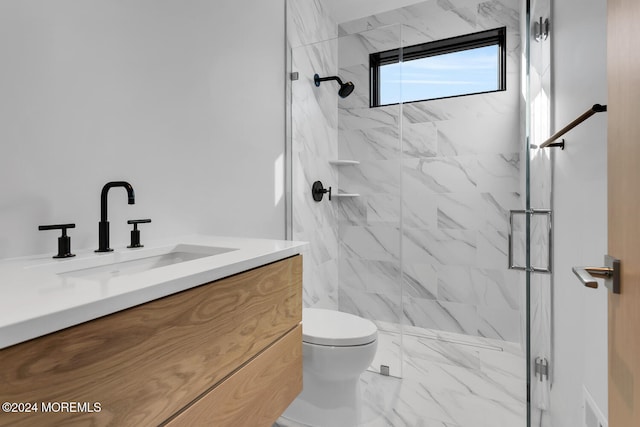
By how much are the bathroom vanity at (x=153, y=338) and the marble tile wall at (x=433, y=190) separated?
3.61 feet

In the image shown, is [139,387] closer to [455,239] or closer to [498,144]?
[455,239]

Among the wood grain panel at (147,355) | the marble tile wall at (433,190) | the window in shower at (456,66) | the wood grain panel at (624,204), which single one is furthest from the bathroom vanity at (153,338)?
the window in shower at (456,66)

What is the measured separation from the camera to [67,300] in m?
0.55

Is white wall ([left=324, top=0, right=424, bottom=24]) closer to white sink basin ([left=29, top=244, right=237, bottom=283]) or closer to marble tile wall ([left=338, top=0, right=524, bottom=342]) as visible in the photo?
marble tile wall ([left=338, top=0, right=524, bottom=342])

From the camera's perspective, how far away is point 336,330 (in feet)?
5.32

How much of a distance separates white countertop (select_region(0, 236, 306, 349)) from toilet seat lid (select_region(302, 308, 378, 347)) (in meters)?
0.64

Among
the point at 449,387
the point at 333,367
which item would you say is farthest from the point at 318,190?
the point at 449,387

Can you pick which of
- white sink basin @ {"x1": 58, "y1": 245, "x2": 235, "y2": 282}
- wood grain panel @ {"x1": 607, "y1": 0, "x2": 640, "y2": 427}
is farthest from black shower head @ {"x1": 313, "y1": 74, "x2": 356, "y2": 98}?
wood grain panel @ {"x1": 607, "y1": 0, "x2": 640, "y2": 427}

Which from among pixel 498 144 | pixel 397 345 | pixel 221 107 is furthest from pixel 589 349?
pixel 498 144

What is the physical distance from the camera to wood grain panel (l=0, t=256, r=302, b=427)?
19.1 inches

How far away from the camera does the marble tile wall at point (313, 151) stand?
2.22 meters

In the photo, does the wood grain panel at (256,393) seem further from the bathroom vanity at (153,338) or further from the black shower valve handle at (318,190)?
the black shower valve handle at (318,190)

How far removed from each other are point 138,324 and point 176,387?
0.18 meters

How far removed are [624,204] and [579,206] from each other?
582mm
